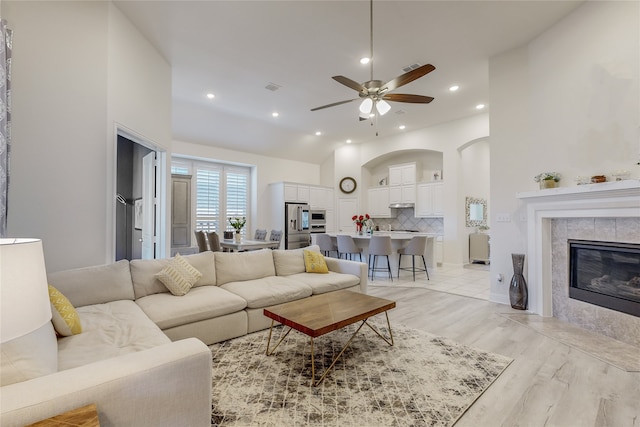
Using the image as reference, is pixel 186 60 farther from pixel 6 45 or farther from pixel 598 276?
pixel 598 276

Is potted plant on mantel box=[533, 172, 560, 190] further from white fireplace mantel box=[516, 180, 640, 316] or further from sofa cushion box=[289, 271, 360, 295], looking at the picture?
sofa cushion box=[289, 271, 360, 295]

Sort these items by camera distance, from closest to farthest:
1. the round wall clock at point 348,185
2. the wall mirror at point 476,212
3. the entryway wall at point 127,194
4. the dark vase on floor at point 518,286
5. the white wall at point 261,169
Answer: the dark vase on floor at point 518,286
the entryway wall at point 127,194
the white wall at point 261,169
the wall mirror at point 476,212
the round wall clock at point 348,185

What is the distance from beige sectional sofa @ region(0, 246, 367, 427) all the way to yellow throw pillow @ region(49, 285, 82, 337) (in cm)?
6

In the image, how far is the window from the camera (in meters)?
7.27

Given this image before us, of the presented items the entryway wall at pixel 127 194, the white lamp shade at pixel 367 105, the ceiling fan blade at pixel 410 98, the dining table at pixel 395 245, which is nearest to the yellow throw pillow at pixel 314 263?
the dining table at pixel 395 245

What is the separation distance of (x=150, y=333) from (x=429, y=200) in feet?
23.3

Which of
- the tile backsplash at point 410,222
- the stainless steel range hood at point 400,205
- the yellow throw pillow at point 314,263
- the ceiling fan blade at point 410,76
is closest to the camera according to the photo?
the ceiling fan blade at point 410,76

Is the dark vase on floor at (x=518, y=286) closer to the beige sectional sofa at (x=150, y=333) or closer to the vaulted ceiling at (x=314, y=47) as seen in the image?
the beige sectional sofa at (x=150, y=333)

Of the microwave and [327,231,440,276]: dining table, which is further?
the microwave

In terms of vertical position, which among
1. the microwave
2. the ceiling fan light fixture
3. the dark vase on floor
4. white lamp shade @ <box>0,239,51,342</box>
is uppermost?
the ceiling fan light fixture

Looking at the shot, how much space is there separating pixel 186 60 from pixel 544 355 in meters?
5.54

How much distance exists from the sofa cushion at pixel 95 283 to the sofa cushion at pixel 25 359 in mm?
1224

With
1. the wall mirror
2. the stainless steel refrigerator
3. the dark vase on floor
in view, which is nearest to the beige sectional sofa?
the dark vase on floor

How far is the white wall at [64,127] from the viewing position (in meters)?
2.43
